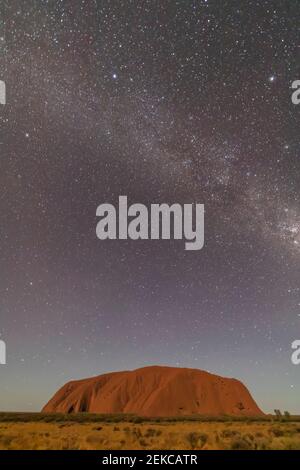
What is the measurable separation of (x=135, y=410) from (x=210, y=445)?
9734cm

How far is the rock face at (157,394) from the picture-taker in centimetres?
10662

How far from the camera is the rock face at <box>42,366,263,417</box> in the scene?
350 feet

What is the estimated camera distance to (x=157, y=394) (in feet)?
356

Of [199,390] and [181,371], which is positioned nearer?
[199,390]

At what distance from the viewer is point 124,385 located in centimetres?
11888

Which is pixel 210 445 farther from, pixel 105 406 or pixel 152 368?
pixel 152 368
